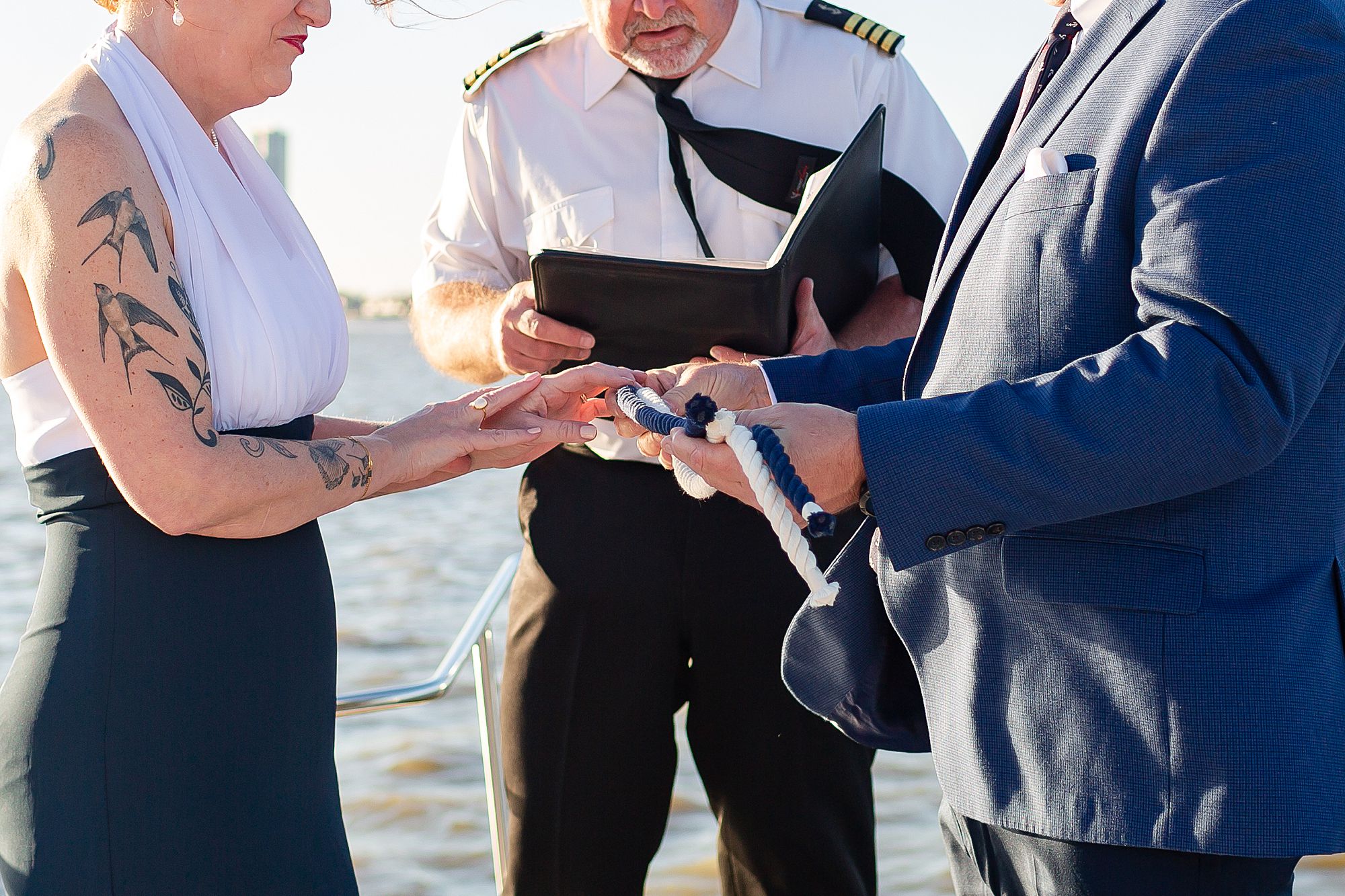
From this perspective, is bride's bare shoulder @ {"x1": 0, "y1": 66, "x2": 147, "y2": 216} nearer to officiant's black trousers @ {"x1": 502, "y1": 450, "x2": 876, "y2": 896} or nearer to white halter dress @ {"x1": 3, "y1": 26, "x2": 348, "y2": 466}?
white halter dress @ {"x1": 3, "y1": 26, "x2": 348, "y2": 466}

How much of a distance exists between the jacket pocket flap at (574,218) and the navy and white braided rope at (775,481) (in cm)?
115

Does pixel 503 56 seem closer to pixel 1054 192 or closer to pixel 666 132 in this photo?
pixel 666 132

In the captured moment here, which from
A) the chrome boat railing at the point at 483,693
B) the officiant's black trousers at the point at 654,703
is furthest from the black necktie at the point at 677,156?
the chrome boat railing at the point at 483,693

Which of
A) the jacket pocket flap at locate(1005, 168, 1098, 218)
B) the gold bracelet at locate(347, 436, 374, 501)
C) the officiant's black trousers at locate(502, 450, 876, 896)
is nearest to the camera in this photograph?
the jacket pocket flap at locate(1005, 168, 1098, 218)

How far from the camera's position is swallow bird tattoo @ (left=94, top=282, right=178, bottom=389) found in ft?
5.10

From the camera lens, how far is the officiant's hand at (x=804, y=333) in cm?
230

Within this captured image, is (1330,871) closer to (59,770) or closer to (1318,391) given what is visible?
(1318,391)

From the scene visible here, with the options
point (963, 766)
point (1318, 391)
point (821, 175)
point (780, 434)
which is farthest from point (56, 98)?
point (1318, 391)

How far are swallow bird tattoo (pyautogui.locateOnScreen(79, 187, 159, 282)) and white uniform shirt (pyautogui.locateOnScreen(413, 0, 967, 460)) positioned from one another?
3.65 feet

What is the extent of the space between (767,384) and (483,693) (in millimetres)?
946

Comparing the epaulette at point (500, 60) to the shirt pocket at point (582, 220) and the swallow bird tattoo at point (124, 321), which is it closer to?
the shirt pocket at point (582, 220)

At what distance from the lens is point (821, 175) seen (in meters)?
2.30

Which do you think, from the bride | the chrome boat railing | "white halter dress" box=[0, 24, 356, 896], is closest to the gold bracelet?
the bride

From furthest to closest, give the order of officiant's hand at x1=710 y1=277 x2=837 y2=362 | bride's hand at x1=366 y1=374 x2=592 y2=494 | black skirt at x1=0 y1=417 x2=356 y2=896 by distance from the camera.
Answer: officiant's hand at x1=710 y1=277 x2=837 y2=362
bride's hand at x1=366 y1=374 x2=592 y2=494
black skirt at x1=0 y1=417 x2=356 y2=896
